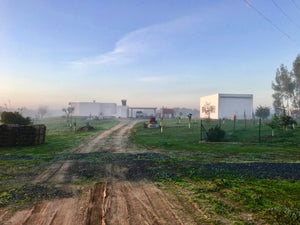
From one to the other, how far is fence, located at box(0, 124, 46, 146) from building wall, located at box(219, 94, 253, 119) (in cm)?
4546

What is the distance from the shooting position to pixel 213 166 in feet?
31.1

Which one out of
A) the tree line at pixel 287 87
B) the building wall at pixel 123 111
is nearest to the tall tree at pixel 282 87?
the tree line at pixel 287 87

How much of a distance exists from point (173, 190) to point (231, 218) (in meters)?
2.16

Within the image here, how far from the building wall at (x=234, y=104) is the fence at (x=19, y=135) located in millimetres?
45463

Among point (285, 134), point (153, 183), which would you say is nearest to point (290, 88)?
point (285, 134)

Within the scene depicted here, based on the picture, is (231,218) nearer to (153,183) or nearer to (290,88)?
(153,183)

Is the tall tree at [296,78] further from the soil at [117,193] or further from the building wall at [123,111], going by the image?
the soil at [117,193]

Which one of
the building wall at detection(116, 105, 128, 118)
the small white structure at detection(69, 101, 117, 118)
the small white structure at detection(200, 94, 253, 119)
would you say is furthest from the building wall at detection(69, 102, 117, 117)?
the small white structure at detection(200, 94, 253, 119)

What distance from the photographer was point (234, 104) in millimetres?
52219

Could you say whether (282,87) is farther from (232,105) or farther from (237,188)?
(237,188)

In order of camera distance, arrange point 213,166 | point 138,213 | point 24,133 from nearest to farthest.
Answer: point 138,213
point 213,166
point 24,133

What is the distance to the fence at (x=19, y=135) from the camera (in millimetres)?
16000

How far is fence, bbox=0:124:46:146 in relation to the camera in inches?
630

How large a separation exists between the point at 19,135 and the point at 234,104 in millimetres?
49260
